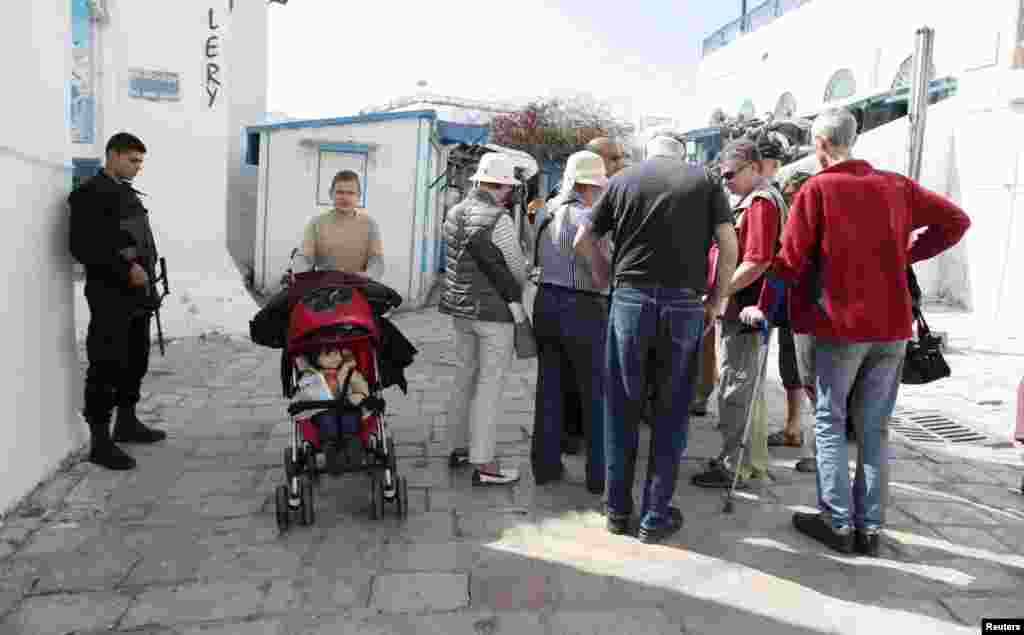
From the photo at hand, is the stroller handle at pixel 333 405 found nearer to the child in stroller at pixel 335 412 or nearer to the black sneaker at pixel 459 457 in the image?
the child in stroller at pixel 335 412

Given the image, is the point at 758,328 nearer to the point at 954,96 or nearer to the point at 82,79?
the point at 82,79

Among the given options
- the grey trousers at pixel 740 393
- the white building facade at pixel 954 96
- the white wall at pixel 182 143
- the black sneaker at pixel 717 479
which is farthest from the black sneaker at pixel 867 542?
the white wall at pixel 182 143

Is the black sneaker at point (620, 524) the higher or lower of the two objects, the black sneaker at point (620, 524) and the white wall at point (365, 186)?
the lower

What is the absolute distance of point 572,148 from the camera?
26203 mm

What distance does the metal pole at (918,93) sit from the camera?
766 centimetres

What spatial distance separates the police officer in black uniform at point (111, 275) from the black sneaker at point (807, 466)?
3.89m

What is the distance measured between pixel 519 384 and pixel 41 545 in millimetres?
4076

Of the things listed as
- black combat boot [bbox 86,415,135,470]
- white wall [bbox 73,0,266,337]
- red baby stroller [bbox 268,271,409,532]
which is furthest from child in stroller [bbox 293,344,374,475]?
white wall [bbox 73,0,266,337]

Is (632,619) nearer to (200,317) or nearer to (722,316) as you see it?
(722,316)

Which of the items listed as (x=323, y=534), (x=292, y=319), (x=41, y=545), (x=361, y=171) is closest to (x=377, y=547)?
(x=323, y=534)

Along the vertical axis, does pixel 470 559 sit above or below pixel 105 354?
below

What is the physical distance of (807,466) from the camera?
492cm

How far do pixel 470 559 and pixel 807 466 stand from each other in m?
2.30

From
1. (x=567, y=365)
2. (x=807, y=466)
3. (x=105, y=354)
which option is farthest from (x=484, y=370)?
(x=105, y=354)
